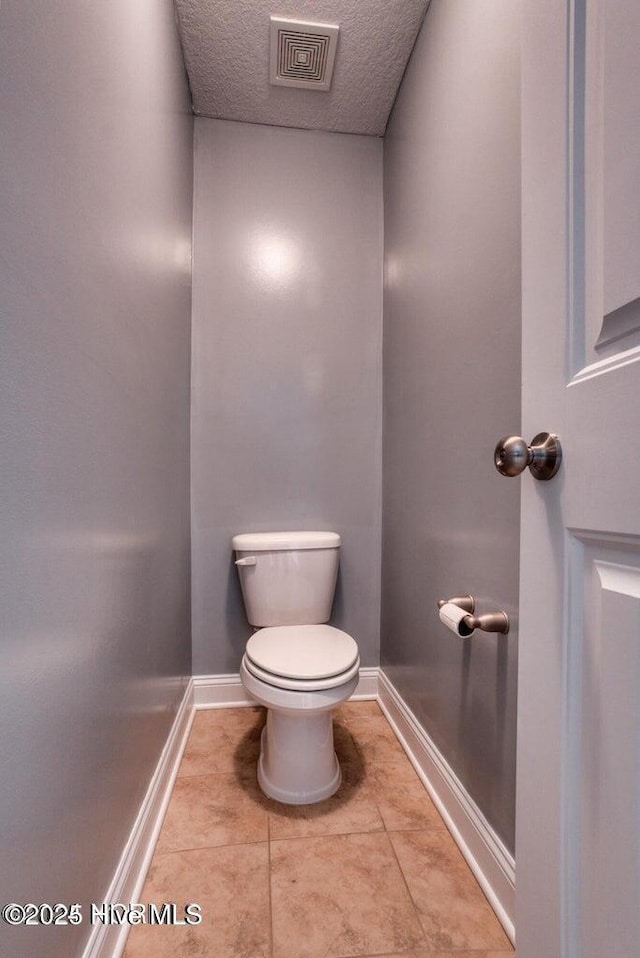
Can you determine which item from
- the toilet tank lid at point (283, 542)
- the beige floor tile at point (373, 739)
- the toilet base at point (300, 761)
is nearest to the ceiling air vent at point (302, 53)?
the toilet tank lid at point (283, 542)

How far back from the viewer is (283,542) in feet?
5.65

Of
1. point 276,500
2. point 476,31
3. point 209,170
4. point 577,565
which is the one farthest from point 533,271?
point 209,170

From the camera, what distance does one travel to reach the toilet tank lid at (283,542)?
172 centimetres

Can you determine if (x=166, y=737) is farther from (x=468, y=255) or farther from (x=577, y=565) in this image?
(x=468, y=255)

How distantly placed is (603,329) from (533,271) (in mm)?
160

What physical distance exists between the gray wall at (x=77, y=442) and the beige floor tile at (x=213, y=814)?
18 cm

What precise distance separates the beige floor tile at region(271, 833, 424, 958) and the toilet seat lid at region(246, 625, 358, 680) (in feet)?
1.37

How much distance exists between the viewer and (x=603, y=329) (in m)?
0.48

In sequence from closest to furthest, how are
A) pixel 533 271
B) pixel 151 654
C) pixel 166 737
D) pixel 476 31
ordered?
pixel 533 271, pixel 476 31, pixel 151 654, pixel 166 737

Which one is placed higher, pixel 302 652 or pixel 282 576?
pixel 282 576

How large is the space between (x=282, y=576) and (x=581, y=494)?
133 cm

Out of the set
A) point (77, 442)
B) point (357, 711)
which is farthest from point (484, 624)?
point (357, 711)

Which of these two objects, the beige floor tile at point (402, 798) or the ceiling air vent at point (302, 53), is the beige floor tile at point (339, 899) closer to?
the beige floor tile at point (402, 798)

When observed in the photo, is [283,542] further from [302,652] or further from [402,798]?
[402,798]
